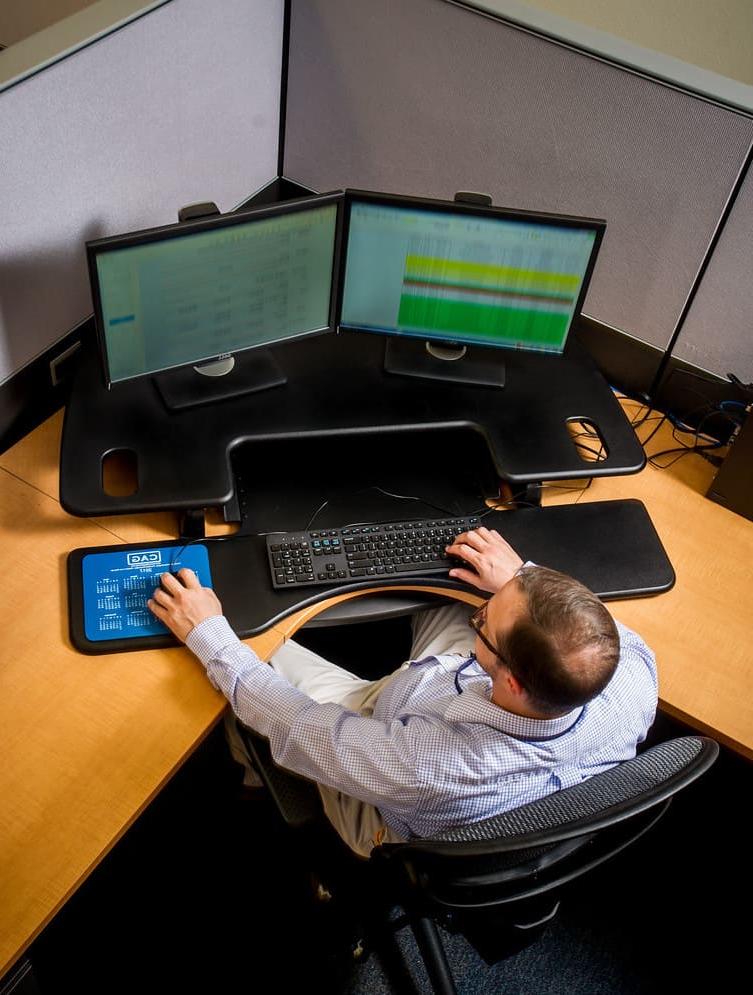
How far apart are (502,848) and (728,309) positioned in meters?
1.11

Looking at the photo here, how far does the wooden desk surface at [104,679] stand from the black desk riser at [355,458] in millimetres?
62

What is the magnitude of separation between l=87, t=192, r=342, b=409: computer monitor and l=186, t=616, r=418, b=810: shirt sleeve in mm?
469

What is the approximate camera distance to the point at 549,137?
1.73 metres

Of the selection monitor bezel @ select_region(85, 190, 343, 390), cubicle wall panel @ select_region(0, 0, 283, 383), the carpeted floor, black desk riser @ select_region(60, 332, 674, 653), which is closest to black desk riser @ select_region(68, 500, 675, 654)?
black desk riser @ select_region(60, 332, 674, 653)

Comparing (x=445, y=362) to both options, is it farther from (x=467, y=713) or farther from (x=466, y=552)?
(x=467, y=713)

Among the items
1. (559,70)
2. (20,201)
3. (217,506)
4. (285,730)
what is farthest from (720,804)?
(20,201)

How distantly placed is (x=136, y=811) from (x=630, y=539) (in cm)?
94

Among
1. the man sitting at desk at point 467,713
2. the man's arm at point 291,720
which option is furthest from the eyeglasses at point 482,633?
the man's arm at point 291,720

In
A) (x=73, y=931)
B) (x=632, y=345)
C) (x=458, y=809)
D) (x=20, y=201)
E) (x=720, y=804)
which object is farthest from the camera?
(x=720, y=804)

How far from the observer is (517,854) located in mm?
1191

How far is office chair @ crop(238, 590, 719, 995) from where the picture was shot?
1162mm

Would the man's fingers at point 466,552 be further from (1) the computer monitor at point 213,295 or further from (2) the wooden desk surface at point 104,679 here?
(1) the computer monitor at point 213,295

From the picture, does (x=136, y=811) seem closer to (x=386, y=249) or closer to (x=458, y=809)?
(x=458, y=809)

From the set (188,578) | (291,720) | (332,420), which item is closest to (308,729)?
(291,720)
